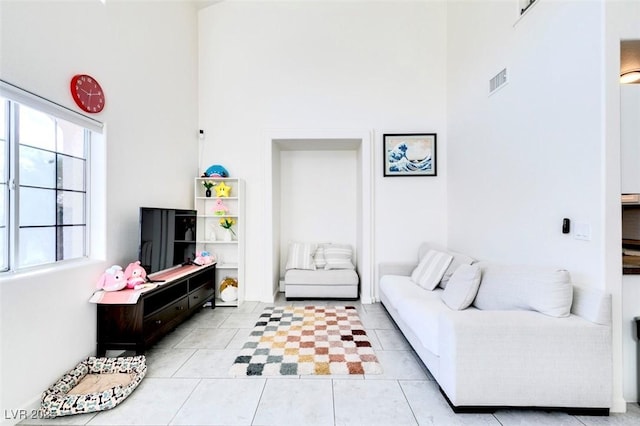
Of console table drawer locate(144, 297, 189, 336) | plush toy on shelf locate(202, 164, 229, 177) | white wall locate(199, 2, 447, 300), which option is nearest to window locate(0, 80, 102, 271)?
console table drawer locate(144, 297, 189, 336)

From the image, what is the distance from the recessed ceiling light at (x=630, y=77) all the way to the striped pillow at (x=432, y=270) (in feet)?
6.58

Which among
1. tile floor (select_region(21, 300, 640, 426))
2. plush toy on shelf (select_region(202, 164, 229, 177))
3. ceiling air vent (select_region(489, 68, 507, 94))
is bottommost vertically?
tile floor (select_region(21, 300, 640, 426))

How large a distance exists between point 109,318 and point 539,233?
3.62 m

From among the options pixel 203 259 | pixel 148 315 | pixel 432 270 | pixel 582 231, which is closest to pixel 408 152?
pixel 432 270

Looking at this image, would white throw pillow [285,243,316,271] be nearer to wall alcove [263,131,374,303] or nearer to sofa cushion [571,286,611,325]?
wall alcove [263,131,374,303]

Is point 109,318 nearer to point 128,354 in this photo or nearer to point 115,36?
point 128,354

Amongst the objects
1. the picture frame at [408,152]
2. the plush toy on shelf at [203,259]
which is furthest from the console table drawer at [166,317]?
the picture frame at [408,152]

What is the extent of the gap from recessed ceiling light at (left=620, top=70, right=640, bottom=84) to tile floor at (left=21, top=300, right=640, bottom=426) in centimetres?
218

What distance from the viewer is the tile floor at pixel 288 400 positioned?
175 cm

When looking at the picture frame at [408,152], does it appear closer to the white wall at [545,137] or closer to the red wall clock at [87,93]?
the white wall at [545,137]

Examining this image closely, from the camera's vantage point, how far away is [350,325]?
10.6 ft

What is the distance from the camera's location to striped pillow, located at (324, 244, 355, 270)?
426 cm

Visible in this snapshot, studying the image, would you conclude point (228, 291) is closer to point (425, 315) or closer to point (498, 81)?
point (425, 315)

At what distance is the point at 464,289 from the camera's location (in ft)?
7.91
